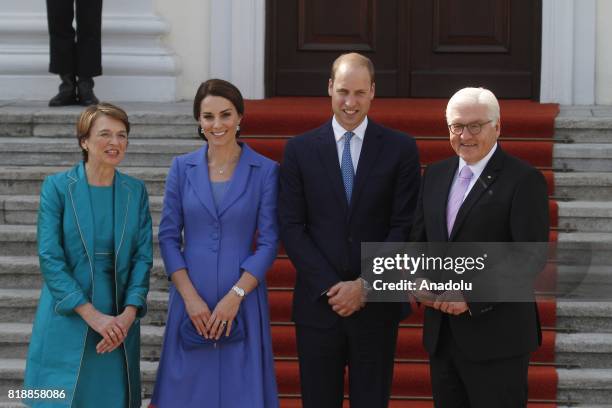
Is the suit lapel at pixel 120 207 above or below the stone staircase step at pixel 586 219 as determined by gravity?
above

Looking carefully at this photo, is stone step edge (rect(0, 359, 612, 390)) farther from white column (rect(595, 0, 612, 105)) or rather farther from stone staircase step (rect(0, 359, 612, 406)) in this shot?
white column (rect(595, 0, 612, 105))

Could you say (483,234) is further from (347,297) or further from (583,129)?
(583,129)

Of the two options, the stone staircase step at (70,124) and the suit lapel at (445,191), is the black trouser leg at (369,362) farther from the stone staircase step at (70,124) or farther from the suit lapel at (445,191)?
the stone staircase step at (70,124)

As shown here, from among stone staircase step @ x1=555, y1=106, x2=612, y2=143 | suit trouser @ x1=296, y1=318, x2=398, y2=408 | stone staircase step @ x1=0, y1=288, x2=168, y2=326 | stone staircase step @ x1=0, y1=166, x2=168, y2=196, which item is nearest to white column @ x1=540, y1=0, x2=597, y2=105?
stone staircase step @ x1=555, y1=106, x2=612, y2=143

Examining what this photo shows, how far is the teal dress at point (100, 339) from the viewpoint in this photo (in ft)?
15.9

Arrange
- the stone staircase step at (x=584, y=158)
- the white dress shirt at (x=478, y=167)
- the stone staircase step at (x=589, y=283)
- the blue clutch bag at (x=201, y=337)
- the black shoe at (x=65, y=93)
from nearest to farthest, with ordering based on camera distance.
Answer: the white dress shirt at (x=478, y=167), the blue clutch bag at (x=201, y=337), the stone staircase step at (x=589, y=283), the stone staircase step at (x=584, y=158), the black shoe at (x=65, y=93)

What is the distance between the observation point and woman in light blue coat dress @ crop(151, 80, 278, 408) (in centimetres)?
489

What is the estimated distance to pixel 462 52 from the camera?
8508 mm

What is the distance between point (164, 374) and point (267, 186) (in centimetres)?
83

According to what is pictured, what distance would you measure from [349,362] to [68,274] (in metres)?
1.12

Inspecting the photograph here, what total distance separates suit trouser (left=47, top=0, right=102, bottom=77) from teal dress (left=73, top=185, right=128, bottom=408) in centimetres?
303

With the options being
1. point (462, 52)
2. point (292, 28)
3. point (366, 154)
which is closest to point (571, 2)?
point (462, 52)

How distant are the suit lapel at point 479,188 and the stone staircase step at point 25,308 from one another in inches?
94.6

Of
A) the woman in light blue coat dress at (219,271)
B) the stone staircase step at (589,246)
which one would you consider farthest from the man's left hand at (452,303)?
the stone staircase step at (589,246)
